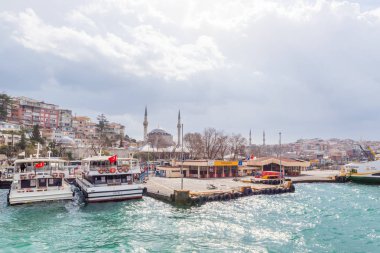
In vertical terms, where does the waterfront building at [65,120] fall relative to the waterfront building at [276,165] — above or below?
above

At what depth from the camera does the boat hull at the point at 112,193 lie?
25.7 m

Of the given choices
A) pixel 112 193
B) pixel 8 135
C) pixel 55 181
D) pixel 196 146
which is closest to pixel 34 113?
pixel 8 135

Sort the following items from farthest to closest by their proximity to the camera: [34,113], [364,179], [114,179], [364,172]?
[34,113], [364,172], [364,179], [114,179]

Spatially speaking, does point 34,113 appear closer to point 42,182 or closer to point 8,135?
point 8,135

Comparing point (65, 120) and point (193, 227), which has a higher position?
point (65, 120)

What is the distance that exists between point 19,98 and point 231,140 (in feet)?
230

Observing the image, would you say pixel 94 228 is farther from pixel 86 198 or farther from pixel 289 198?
pixel 289 198

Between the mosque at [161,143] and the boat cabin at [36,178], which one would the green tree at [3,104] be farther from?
the boat cabin at [36,178]

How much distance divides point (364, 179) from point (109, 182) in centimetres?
3841

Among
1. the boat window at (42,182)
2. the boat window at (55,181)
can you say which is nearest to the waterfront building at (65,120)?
the boat window at (55,181)

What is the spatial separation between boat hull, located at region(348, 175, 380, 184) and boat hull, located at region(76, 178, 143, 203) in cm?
3546

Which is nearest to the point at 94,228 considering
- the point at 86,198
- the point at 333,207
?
the point at 86,198

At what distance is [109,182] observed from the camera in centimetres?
2772

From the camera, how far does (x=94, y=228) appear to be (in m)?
17.7
